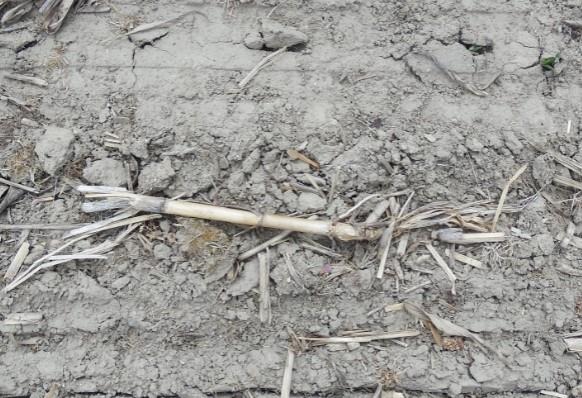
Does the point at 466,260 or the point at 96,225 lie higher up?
the point at 96,225

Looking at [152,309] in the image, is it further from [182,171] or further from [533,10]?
[533,10]

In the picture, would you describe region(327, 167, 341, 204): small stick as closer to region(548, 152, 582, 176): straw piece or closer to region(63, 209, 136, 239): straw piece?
region(63, 209, 136, 239): straw piece

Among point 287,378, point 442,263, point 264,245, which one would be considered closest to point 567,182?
point 442,263

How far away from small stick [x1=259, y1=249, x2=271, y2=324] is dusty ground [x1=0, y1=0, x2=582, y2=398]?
0.04 m

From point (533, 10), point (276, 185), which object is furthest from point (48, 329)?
point (533, 10)

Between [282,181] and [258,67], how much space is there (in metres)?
0.56

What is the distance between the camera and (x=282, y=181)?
2.93m

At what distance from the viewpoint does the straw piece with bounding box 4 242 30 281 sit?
113 inches

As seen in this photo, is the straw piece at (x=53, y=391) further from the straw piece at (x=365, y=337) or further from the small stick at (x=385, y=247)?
the small stick at (x=385, y=247)

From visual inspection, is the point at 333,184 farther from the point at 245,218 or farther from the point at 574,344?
the point at 574,344

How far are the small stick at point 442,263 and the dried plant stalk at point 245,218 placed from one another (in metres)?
0.31

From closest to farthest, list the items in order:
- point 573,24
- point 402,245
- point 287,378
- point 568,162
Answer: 1. point 287,378
2. point 402,245
3. point 568,162
4. point 573,24

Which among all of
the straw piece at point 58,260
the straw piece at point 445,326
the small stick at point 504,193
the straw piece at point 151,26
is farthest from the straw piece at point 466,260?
the straw piece at point 151,26

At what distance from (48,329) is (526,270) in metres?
2.19
